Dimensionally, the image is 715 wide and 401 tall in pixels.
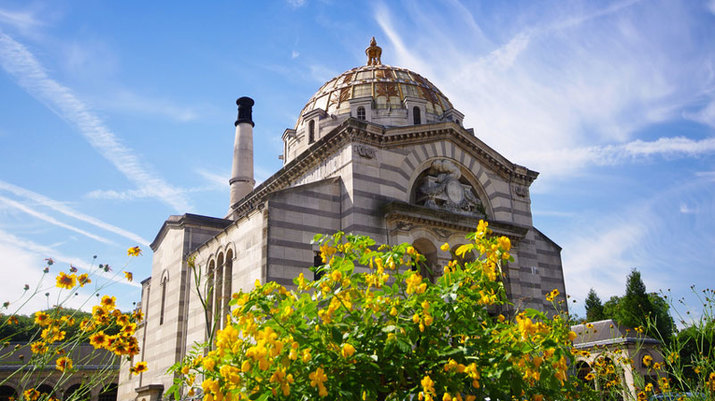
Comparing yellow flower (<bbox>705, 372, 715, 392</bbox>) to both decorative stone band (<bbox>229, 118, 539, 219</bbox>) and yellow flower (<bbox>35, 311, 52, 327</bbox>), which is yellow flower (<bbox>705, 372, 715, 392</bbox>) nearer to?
yellow flower (<bbox>35, 311, 52, 327</bbox>)

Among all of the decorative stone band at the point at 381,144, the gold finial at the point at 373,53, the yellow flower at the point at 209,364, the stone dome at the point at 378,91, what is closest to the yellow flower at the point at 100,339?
the yellow flower at the point at 209,364

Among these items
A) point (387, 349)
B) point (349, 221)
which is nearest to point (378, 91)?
point (349, 221)

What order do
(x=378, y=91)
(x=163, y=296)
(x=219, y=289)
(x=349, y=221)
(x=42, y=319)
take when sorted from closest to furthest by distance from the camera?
(x=42, y=319)
(x=349, y=221)
(x=219, y=289)
(x=163, y=296)
(x=378, y=91)

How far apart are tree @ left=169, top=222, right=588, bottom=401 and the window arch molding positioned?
16.8 m

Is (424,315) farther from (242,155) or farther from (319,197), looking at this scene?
(242,155)

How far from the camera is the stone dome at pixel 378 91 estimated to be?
113 ft

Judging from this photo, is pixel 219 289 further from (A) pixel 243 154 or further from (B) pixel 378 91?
(B) pixel 378 91

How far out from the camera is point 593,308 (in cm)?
6300

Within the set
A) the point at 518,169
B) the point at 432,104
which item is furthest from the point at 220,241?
the point at 432,104

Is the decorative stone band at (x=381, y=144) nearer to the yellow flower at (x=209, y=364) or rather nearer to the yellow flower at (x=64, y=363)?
the yellow flower at (x=64, y=363)

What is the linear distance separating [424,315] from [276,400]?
1.72 m

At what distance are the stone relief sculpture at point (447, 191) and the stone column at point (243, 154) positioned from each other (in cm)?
1518

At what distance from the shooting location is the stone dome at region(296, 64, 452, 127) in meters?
34.3

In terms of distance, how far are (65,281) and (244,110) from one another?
3268 centimetres
